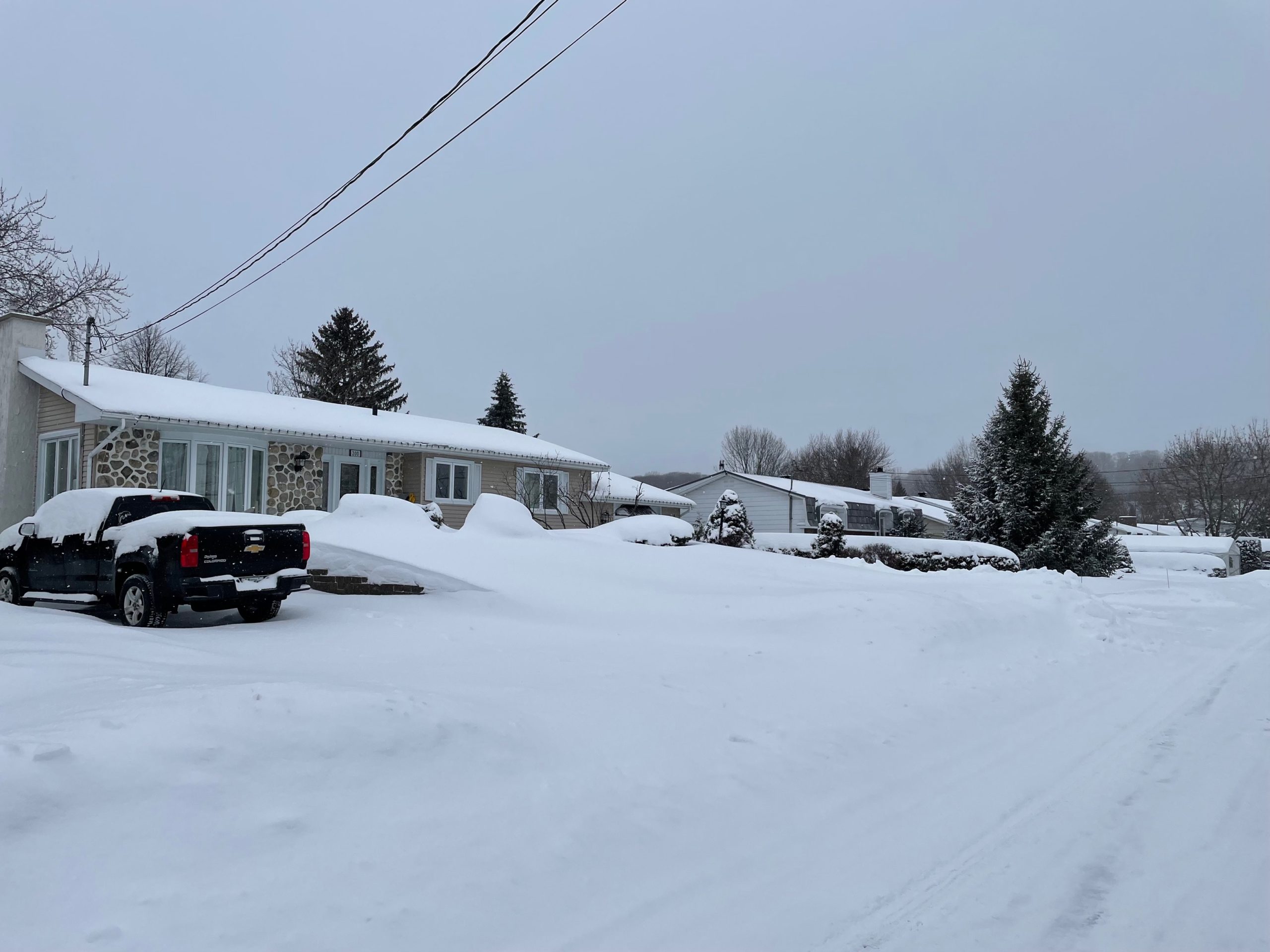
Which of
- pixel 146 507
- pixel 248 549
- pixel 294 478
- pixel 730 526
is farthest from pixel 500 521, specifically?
pixel 730 526

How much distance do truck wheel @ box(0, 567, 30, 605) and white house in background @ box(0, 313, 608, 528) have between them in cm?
697

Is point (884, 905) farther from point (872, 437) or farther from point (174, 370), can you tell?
point (872, 437)

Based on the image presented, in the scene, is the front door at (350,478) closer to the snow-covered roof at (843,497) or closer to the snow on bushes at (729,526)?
the snow on bushes at (729,526)

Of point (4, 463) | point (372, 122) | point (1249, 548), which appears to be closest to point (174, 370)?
point (4, 463)

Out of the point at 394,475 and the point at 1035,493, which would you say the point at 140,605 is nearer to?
the point at 394,475

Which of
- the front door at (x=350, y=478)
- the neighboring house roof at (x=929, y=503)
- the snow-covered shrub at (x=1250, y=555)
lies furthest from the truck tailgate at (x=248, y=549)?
the snow-covered shrub at (x=1250, y=555)

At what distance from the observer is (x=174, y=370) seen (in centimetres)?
5131

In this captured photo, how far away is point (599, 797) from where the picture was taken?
4.32 metres

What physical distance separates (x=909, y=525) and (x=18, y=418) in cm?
3480

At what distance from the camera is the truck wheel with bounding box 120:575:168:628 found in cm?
832

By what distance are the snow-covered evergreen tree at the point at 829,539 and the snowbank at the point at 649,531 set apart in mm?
9431

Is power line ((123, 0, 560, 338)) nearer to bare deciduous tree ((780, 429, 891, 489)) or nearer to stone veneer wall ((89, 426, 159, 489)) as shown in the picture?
stone veneer wall ((89, 426, 159, 489))

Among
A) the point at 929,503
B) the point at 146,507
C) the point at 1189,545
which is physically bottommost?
the point at 1189,545

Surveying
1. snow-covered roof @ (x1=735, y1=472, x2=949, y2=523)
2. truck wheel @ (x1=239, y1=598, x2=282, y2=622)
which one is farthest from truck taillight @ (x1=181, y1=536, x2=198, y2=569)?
snow-covered roof @ (x1=735, y1=472, x2=949, y2=523)
